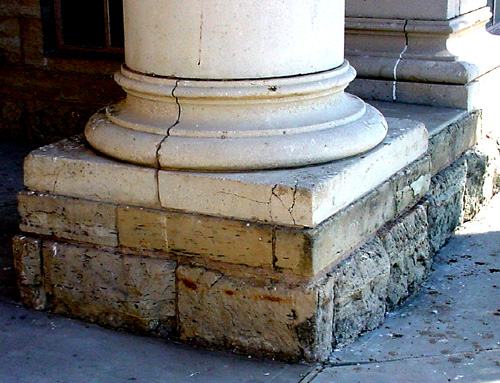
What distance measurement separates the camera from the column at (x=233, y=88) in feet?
13.0

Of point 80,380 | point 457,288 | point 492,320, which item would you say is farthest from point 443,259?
point 80,380

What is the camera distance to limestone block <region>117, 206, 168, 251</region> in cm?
404

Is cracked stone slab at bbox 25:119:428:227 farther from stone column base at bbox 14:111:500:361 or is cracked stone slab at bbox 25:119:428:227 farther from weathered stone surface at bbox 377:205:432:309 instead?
weathered stone surface at bbox 377:205:432:309

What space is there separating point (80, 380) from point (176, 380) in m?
0.35

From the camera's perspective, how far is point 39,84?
6848mm

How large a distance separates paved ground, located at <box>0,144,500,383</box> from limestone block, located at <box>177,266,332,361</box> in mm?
63

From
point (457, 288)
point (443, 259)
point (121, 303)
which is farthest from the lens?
point (443, 259)

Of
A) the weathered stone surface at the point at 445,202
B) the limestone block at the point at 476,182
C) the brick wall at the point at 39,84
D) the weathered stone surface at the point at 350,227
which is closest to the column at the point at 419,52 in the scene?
the limestone block at the point at 476,182

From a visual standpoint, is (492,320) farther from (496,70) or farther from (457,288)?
(496,70)

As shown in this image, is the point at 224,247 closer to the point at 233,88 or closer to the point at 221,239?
the point at 221,239

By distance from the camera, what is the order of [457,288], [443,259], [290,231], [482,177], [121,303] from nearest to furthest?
[290,231], [121,303], [457,288], [443,259], [482,177]

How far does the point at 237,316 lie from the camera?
13.0 feet

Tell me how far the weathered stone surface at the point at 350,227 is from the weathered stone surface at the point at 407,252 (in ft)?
0.17

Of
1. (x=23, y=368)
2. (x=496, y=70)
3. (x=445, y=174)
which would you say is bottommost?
(x=23, y=368)
